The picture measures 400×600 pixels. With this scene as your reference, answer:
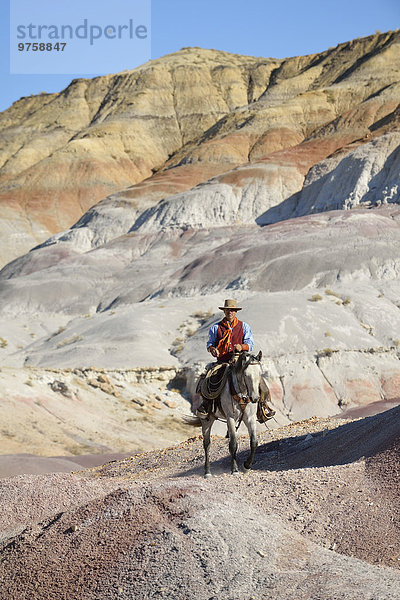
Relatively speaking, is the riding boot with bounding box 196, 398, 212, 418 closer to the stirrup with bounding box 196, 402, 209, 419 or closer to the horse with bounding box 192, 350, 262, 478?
the stirrup with bounding box 196, 402, 209, 419

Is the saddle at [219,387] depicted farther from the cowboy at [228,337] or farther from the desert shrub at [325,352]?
the desert shrub at [325,352]

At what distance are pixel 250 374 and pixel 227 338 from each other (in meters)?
1.23

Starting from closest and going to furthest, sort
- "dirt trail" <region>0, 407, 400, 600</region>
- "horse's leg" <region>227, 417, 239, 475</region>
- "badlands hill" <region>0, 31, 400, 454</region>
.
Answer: "dirt trail" <region>0, 407, 400, 600</region>, "horse's leg" <region>227, 417, 239, 475</region>, "badlands hill" <region>0, 31, 400, 454</region>

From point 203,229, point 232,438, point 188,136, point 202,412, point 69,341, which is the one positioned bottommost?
point 69,341

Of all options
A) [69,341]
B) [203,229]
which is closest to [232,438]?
[69,341]

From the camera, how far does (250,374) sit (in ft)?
35.9

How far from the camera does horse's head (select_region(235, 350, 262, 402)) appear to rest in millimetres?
10930

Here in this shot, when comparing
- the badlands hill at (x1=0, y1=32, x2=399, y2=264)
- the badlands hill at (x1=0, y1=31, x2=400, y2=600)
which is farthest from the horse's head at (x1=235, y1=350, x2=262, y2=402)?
the badlands hill at (x1=0, y1=32, x2=399, y2=264)

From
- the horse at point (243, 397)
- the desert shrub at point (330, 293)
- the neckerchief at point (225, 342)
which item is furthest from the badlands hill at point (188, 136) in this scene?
the horse at point (243, 397)

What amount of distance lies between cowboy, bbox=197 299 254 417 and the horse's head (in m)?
0.86

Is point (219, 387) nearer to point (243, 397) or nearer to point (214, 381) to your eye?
point (214, 381)

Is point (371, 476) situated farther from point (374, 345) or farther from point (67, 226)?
point (67, 226)

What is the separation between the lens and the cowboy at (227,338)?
1202 centimetres

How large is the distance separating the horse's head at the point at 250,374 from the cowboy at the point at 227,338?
856 millimetres
